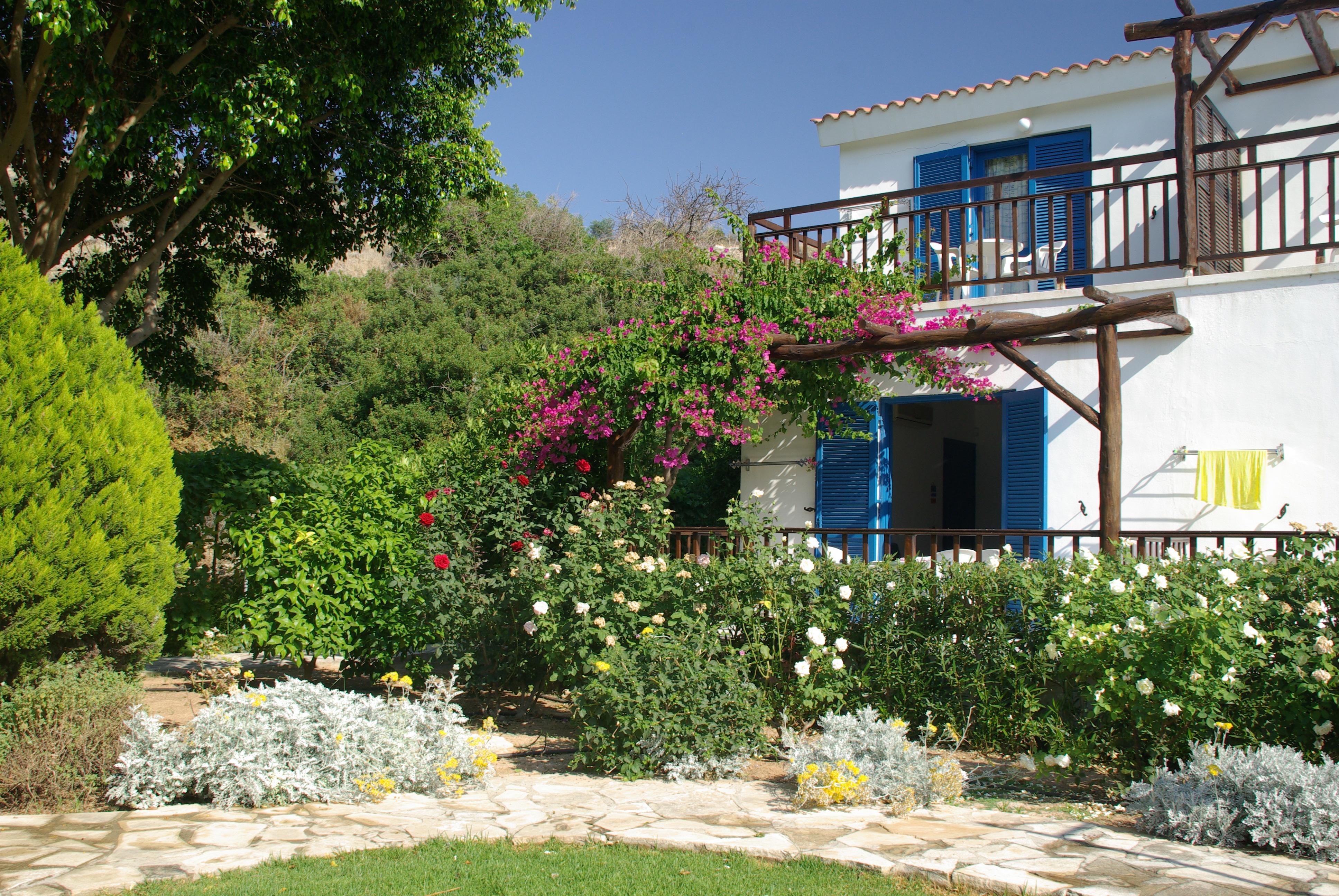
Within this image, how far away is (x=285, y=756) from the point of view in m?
4.71

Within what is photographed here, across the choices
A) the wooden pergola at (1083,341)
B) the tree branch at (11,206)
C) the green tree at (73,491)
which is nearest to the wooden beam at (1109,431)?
the wooden pergola at (1083,341)

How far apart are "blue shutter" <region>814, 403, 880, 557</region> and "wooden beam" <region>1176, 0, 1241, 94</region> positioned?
4488 mm

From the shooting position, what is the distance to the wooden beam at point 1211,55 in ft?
30.0

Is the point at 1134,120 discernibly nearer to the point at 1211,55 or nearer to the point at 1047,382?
the point at 1211,55

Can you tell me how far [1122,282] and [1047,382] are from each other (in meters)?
2.70

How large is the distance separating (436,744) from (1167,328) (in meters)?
6.94

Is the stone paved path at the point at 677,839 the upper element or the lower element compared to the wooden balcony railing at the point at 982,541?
lower

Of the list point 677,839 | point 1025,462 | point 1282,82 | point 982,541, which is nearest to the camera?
point 677,839

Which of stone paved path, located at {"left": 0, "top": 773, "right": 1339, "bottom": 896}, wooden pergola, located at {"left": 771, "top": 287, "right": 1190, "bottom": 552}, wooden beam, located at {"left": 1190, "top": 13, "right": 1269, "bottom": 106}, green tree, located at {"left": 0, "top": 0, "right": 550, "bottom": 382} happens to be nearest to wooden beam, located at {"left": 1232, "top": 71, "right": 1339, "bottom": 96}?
wooden beam, located at {"left": 1190, "top": 13, "right": 1269, "bottom": 106}

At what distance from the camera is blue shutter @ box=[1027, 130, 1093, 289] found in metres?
10.2

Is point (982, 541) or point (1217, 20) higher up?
point (1217, 20)

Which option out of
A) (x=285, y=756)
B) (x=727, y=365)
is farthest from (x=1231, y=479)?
(x=285, y=756)

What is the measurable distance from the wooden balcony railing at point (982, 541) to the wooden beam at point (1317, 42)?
491cm

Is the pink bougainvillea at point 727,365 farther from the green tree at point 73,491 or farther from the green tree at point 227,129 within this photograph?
the green tree at point 73,491
